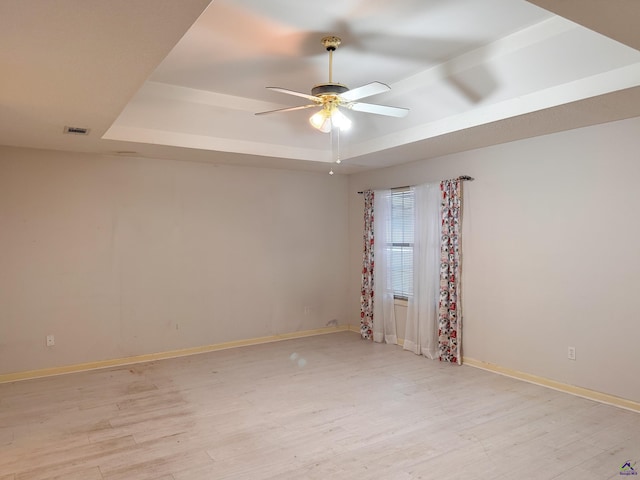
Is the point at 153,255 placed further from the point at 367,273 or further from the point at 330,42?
the point at 330,42

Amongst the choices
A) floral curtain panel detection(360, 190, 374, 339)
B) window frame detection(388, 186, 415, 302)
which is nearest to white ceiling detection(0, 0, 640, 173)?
window frame detection(388, 186, 415, 302)

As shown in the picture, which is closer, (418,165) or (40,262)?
(40,262)

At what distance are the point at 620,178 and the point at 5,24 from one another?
14.2ft

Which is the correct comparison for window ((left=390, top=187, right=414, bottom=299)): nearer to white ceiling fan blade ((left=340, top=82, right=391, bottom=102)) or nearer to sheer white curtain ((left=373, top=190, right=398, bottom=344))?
sheer white curtain ((left=373, top=190, right=398, bottom=344))

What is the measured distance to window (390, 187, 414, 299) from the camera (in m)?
5.71

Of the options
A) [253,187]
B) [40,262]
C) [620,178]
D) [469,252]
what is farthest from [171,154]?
[620,178]

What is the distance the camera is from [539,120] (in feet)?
12.3

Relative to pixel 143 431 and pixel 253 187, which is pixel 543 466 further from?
pixel 253 187

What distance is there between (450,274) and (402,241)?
0.94 m

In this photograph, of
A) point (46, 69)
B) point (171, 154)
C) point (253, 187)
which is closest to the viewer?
point (46, 69)

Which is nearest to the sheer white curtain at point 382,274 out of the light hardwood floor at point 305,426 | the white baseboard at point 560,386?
the light hardwood floor at point 305,426

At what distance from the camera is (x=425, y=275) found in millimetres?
5402

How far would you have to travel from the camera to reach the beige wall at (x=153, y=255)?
465cm

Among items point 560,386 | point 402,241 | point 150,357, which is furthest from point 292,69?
point 560,386
